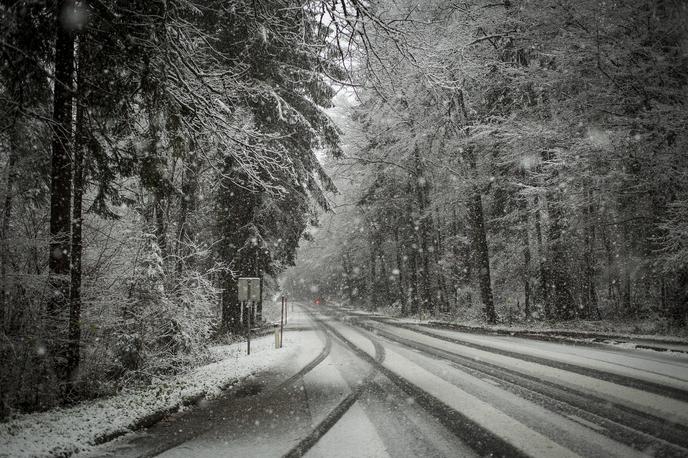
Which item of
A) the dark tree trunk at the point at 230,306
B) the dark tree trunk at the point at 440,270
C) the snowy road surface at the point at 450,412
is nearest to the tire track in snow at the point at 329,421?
the snowy road surface at the point at 450,412

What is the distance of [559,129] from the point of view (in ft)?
44.4

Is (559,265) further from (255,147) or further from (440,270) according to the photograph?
(255,147)

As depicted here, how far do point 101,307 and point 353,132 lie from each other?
76.1 ft

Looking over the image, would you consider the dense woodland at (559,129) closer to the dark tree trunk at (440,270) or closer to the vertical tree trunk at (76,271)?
the dark tree trunk at (440,270)

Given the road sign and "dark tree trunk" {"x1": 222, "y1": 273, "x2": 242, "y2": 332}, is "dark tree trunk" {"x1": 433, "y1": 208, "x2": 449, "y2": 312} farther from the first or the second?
the road sign

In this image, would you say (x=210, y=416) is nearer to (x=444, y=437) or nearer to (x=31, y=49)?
(x=444, y=437)

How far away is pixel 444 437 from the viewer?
4988 mm

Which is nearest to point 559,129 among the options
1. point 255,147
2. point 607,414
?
point 607,414

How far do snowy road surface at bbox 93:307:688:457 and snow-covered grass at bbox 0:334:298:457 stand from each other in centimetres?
26

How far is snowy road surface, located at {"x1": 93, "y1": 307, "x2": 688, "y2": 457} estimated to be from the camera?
4703 mm

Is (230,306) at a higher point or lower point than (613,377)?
higher

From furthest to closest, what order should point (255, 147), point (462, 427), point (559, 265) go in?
point (559, 265)
point (255, 147)
point (462, 427)

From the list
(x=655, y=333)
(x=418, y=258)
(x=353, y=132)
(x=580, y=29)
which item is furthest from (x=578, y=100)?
(x=418, y=258)

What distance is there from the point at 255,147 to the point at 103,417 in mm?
4741
